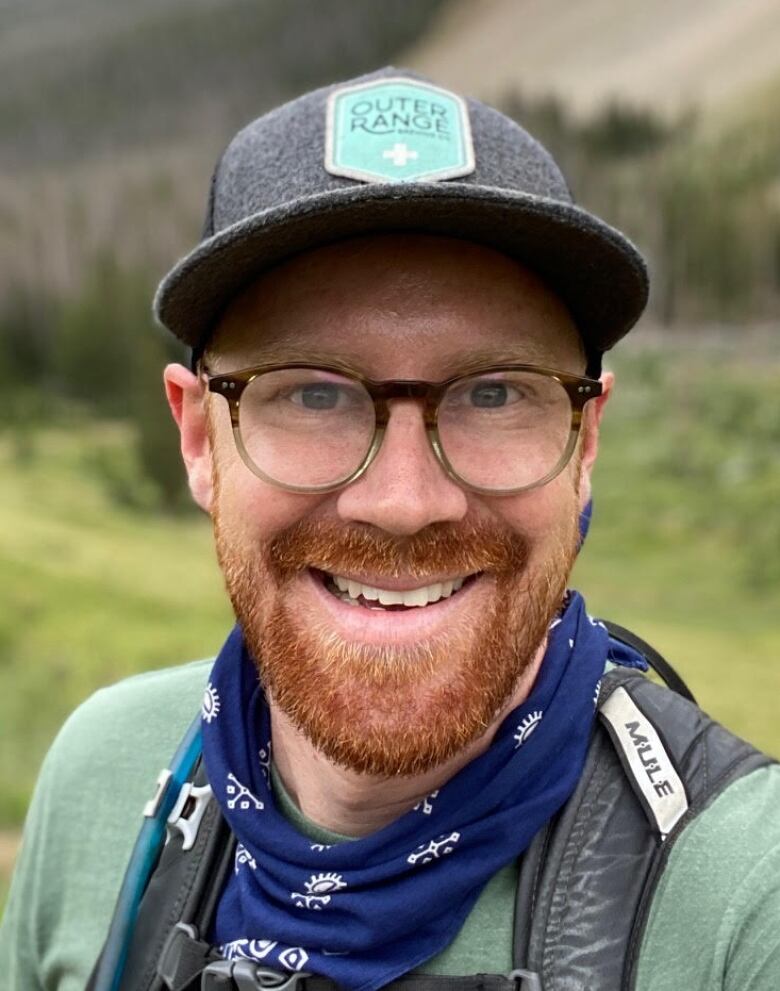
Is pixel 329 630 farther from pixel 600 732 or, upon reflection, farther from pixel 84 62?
pixel 84 62

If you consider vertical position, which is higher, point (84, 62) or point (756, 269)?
point (84, 62)

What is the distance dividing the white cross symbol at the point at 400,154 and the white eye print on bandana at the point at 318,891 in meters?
0.93

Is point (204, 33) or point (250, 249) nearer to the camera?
point (250, 249)

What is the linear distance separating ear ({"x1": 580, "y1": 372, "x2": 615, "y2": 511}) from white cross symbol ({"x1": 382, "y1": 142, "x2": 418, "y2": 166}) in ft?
1.35

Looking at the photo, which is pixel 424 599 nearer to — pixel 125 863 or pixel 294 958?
pixel 294 958

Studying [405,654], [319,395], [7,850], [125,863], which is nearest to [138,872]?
[125,863]

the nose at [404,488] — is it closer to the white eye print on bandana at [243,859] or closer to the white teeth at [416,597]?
the white teeth at [416,597]

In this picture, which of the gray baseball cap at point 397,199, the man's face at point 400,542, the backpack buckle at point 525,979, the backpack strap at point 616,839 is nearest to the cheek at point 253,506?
the man's face at point 400,542

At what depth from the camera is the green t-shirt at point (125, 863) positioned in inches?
45.6

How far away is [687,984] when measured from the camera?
1.16 meters

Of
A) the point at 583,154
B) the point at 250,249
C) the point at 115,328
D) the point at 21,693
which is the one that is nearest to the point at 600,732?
the point at 250,249

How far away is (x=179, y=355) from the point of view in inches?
863

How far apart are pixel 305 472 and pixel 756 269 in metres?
36.3

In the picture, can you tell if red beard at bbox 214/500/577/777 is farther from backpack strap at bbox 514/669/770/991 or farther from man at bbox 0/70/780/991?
backpack strap at bbox 514/669/770/991
